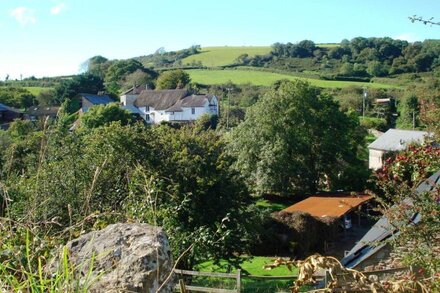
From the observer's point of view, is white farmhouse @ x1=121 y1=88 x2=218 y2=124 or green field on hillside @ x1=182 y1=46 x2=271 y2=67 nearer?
white farmhouse @ x1=121 y1=88 x2=218 y2=124

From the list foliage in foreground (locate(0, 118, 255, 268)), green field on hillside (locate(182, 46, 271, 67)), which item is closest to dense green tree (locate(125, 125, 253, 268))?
foliage in foreground (locate(0, 118, 255, 268))

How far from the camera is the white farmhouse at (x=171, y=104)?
73438 millimetres

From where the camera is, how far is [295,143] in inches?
1393

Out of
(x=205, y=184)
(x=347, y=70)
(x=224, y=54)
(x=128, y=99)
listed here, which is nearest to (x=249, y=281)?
(x=205, y=184)

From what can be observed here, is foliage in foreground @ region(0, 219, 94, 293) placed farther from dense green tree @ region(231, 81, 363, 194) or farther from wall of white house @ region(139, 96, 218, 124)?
wall of white house @ region(139, 96, 218, 124)

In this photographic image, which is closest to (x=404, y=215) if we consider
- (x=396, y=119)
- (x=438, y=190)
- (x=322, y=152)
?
(x=438, y=190)

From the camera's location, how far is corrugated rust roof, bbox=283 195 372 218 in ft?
89.6

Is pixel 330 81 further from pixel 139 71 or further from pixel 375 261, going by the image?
pixel 375 261

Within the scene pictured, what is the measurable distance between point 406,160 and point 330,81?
84341 millimetres

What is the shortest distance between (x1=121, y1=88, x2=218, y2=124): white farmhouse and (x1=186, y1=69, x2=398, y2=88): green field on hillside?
17.1 m

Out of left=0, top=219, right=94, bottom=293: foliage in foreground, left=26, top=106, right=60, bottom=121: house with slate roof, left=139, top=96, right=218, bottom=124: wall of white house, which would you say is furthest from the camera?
left=139, top=96, right=218, bottom=124: wall of white house

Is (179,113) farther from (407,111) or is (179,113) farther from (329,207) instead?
(329,207)

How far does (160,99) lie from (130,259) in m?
75.8

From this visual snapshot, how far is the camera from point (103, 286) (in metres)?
2.52
